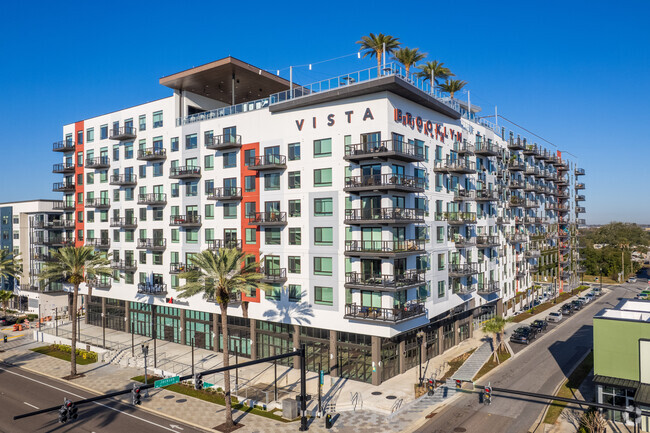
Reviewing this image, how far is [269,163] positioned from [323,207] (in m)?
8.32

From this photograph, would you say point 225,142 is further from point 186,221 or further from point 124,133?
point 124,133

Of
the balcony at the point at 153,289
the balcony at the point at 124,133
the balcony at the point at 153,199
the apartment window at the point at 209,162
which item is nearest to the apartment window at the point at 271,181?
the apartment window at the point at 209,162

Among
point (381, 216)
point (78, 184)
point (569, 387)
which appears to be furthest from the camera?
point (78, 184)

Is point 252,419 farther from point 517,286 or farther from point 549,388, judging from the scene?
point 517,286

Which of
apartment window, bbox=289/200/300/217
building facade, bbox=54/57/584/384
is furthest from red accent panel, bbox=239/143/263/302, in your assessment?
apartment window, bbox=289/200/300/217

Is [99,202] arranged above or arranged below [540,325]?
above

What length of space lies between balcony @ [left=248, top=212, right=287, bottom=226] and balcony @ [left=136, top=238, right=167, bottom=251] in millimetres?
17822

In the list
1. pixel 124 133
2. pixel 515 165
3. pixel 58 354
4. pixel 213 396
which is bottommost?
pixel 58 354

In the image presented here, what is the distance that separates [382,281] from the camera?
1683 inches

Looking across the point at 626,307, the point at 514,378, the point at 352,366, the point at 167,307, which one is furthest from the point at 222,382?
the point at 626,307

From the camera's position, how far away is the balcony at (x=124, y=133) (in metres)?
65.4

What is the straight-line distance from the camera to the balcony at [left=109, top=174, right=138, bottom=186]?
65.6 metres

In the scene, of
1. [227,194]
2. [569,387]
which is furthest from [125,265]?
[569,387]

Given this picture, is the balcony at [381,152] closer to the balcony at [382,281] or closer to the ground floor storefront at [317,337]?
the balcony at [382,281]
